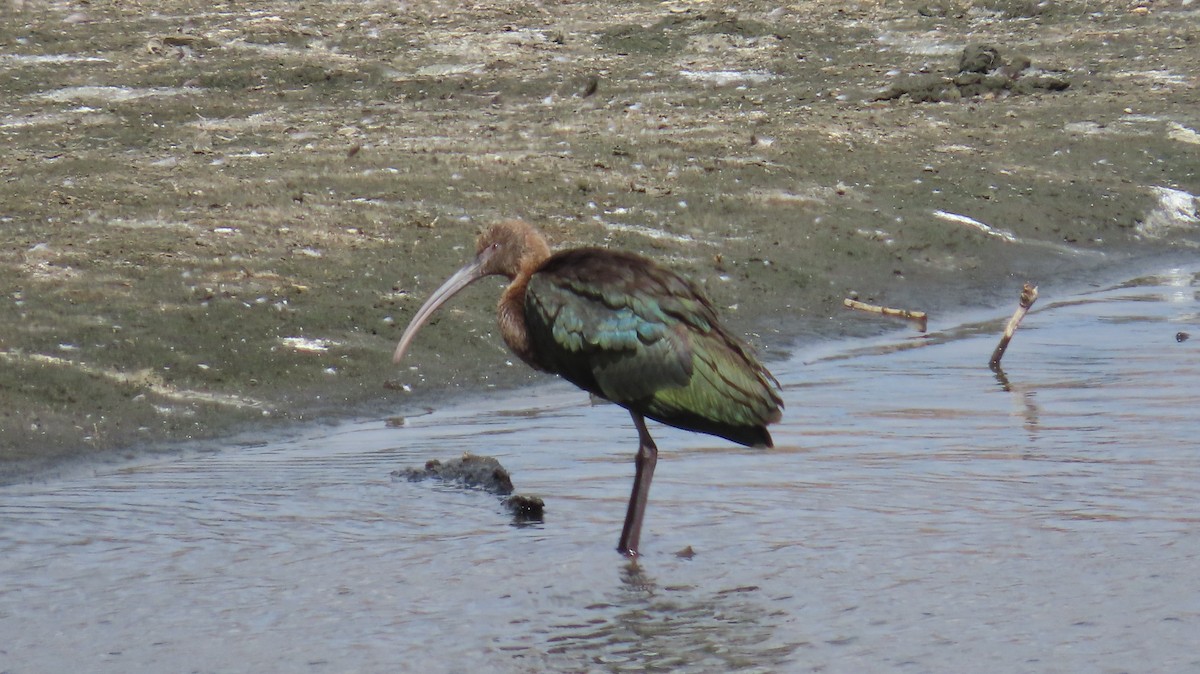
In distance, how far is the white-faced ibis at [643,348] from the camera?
5.76m

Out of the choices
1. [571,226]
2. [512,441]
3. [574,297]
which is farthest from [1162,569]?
[571,226]

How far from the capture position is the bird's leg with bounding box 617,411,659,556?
19.4 feet

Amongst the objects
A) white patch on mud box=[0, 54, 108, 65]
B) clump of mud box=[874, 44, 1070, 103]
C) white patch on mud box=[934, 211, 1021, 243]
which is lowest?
white patch on mud box=[934, 211, 1021, 243]

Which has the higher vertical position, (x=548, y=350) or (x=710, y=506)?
(x=548, y=350)

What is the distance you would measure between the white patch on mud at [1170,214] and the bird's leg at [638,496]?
7.49 meters

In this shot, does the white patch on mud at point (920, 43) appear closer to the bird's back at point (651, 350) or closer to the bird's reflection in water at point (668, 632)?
the bird's back at point (651, 350)

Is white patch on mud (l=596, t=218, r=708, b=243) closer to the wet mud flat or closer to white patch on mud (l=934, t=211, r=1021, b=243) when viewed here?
the wet mud flat

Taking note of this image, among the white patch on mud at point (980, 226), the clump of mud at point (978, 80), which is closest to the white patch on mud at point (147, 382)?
the white patch on mud at point (980, 226)

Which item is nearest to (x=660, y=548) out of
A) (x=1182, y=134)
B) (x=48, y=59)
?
(x=48, y=59)

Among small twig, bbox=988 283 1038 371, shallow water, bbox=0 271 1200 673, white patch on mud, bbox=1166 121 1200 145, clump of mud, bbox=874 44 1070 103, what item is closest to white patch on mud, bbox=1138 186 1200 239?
white patch on mud, bbox=1166 121 1200 145

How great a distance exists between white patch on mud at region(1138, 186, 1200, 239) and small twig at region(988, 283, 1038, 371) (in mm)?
4343

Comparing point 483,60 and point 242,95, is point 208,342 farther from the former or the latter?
point 483,60

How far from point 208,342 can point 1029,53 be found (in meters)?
10.9

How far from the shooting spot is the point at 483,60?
1495cm
